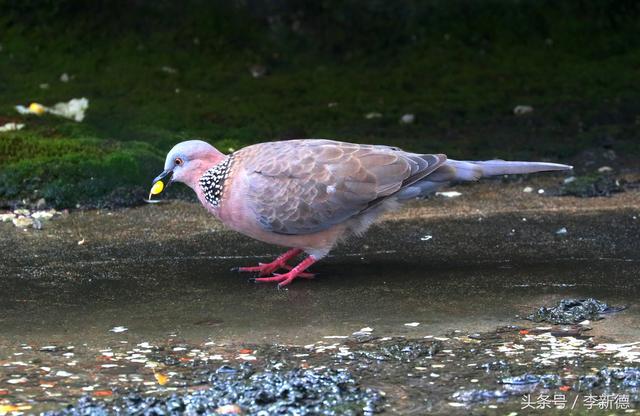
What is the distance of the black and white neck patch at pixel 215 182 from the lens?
5336 millimetres

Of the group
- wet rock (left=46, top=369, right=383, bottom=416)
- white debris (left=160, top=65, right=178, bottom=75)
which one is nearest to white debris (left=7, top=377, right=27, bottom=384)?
wet rock (left=46, top=369, right=383, bottom=416)

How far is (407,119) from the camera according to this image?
26.3 ft

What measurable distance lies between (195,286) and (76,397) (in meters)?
1.44

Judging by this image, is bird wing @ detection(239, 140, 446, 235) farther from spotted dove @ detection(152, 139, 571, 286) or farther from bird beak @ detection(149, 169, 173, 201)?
bird beak @ detection(149, 169, 173, 201)

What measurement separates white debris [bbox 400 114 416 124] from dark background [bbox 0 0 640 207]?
0.07m

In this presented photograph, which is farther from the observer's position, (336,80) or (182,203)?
(336,80)

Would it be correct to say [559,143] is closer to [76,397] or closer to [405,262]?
[405,262]

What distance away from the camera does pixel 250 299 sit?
5.02 metres

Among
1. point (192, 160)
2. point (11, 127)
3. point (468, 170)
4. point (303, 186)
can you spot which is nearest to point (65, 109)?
point (11, 127)

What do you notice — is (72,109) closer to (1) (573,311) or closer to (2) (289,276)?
(2) (289,276)

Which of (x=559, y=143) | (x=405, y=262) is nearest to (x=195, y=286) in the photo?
(x=405, y=262)

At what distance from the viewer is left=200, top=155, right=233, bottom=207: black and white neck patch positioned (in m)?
5.34

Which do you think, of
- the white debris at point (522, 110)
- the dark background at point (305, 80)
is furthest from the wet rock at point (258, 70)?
the white debris at point (522, 110)

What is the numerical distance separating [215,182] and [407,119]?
9.63ft
